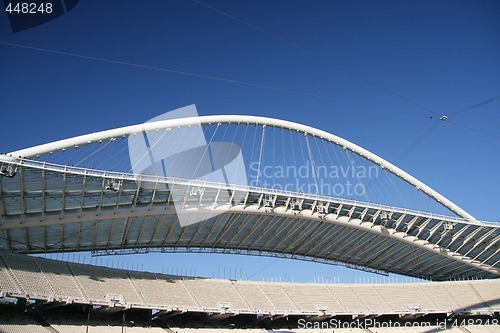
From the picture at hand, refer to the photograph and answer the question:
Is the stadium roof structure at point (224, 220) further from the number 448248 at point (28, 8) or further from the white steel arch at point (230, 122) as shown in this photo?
the number 448248 at point (28, 8)

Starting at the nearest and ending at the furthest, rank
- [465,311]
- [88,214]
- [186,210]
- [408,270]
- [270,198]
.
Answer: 1. [88,214]
2. [186,210]
3. [270,198]
4. [465,311]
5. [408,270]

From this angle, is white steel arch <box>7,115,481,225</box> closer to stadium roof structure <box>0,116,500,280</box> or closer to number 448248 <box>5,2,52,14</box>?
stadium roof structure <box>0,116,500,280</box>

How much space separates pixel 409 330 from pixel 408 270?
1233 cm

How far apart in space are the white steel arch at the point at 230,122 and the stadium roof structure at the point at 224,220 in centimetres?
10

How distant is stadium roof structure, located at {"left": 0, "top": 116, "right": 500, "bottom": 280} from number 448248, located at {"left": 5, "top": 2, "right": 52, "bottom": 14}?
1006 centimetres

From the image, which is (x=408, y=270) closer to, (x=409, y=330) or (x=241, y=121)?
(x=409, y=330)

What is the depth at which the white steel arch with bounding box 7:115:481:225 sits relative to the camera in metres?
32.0

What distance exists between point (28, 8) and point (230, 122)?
23.6m

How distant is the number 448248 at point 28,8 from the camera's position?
78.0 feet

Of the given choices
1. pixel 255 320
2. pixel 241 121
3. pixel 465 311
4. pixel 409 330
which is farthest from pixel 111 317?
pixel 465 311

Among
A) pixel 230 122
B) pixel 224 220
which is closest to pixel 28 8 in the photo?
pixel 230 122

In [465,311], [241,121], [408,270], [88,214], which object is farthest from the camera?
[408,270]

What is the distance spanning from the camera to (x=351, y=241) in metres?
51.4

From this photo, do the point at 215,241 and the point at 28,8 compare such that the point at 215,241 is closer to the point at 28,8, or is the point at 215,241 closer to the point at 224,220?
the point at 224,220
